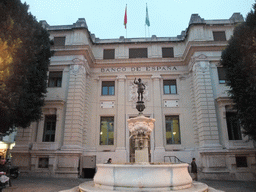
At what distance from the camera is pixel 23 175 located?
14852 mm

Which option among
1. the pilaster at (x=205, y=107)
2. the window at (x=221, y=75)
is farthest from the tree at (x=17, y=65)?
the window at (x=221, y=75)

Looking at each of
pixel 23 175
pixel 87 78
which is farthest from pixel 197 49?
pixel 23 175

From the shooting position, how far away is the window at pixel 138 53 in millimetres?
19984

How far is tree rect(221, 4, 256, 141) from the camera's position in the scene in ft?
32.4

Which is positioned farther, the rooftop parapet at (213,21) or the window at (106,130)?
the rooftop parapet at (213,21)

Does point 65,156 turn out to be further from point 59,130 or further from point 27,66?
point 27,66

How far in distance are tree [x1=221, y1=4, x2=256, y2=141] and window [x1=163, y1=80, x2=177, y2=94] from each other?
7.39 meters

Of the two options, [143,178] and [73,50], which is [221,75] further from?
[143,178]

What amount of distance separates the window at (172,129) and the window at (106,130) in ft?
16.6

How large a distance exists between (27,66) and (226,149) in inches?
568

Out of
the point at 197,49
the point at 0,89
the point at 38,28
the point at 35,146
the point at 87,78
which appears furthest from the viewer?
the point at 87,78

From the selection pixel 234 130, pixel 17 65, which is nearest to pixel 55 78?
pixel 17 65

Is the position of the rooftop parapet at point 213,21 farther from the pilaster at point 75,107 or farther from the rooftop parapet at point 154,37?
the pilaster at point 75,107

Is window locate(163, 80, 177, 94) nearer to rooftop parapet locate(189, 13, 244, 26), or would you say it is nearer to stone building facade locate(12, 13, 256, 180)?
stone building facade locate(12, 13, 256, 180)
